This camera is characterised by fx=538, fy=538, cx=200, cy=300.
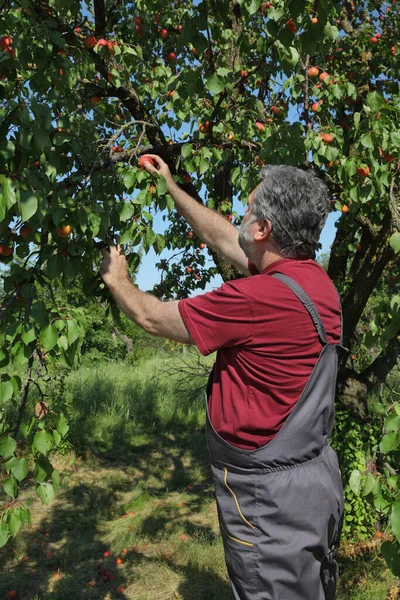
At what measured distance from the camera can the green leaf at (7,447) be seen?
187 centimetres

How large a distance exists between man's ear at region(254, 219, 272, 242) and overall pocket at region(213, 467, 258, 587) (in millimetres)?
811

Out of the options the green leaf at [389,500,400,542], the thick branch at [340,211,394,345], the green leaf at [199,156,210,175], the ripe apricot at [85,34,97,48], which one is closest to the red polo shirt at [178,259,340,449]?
the green leaf at [389,500,400,542]

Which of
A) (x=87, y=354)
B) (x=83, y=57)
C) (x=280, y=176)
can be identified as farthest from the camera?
(x=87, y=354)

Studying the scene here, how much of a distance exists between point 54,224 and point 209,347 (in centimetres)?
75

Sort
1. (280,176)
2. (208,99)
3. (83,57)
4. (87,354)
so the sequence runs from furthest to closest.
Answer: (87,354)
(208,99)
(83,57)
(280,176)

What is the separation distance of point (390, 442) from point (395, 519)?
25 centimetres

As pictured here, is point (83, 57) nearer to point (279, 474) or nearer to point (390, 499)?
point (279, 474)

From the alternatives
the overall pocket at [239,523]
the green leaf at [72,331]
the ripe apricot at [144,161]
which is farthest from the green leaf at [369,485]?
the ripe apricot at [144,161]

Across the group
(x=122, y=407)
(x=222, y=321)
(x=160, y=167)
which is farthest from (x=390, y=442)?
(x=122, y=407)

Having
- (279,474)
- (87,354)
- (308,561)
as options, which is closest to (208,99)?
(279,474)

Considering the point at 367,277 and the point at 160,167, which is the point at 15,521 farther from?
the point at 367,277

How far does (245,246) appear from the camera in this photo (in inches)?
78.2

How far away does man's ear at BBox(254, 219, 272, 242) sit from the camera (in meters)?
1.88

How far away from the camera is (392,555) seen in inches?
70.1
